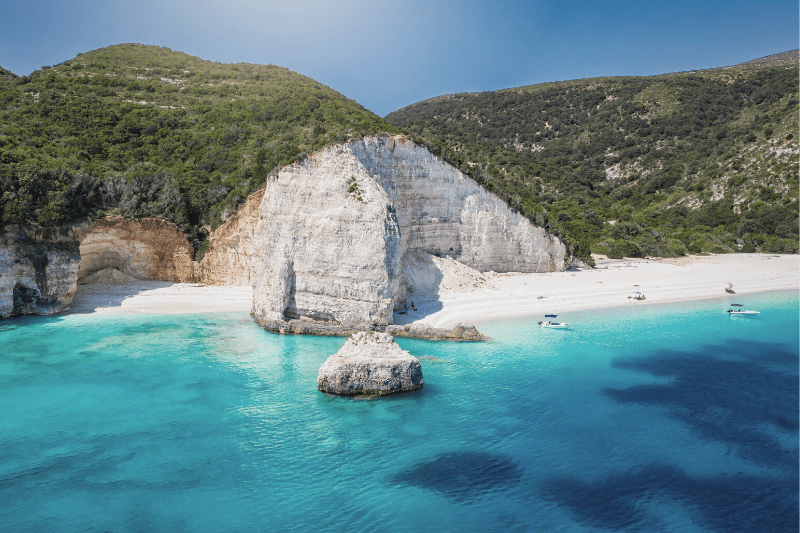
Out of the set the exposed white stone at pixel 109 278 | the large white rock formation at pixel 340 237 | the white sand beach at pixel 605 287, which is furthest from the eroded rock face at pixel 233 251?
the white sand beach at pixel 605 287

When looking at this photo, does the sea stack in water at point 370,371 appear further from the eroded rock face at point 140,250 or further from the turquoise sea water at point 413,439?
the eroded rock face at point 140,250

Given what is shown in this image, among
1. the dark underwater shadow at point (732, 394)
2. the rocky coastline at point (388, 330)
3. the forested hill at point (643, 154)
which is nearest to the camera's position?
the dark underwater shadow at point (732, 394)

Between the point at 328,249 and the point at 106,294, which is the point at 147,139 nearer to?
the point at 106,294

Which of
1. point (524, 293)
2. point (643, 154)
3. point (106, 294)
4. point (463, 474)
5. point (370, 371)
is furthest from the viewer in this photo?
point (643, 154)

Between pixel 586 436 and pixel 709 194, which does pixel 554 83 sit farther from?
pixel 586 436

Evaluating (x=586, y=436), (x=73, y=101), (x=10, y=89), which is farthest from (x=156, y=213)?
(x=586, y=436)

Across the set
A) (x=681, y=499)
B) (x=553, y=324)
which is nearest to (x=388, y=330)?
(x=553, y=324)
